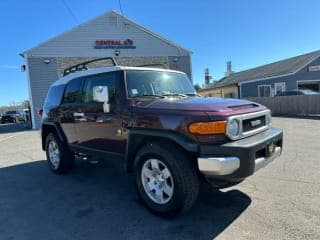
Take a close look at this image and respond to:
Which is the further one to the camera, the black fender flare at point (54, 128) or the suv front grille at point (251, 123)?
the black fender flare at point (54, 128)

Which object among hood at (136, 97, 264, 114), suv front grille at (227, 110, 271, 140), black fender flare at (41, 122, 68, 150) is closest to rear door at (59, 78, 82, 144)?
black fender flare at (41, 122, 68, 150)

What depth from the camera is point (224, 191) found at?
464cm

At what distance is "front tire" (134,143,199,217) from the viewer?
11.5ft

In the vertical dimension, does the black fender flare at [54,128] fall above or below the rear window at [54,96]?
below

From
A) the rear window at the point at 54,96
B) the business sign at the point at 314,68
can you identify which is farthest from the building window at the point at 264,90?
the rear window at the point at 54,96

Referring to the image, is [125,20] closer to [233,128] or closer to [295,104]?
[295,104]

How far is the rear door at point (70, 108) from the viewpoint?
549 centimetres

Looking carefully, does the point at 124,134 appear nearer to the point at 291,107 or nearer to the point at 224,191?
the point at 224,191

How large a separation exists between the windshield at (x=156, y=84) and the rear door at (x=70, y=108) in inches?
56.0

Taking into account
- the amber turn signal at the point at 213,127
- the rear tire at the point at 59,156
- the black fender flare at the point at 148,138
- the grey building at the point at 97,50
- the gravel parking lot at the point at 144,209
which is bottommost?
the gravel parking lot at the point at 144,209

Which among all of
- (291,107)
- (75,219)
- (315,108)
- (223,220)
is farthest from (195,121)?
(291,107)

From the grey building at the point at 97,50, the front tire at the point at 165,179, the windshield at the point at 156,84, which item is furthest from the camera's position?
the grey building at the point at 97,50

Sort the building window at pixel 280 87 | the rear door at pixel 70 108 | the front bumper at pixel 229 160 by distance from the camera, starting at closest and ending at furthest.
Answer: the front bumper at pixel 229 160 < the rear door at pixel 70 108 < the building window at pixel 280 87

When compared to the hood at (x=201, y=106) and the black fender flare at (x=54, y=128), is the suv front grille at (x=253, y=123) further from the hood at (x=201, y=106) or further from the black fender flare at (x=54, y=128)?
the black fender flare at (x=54, y=128)
